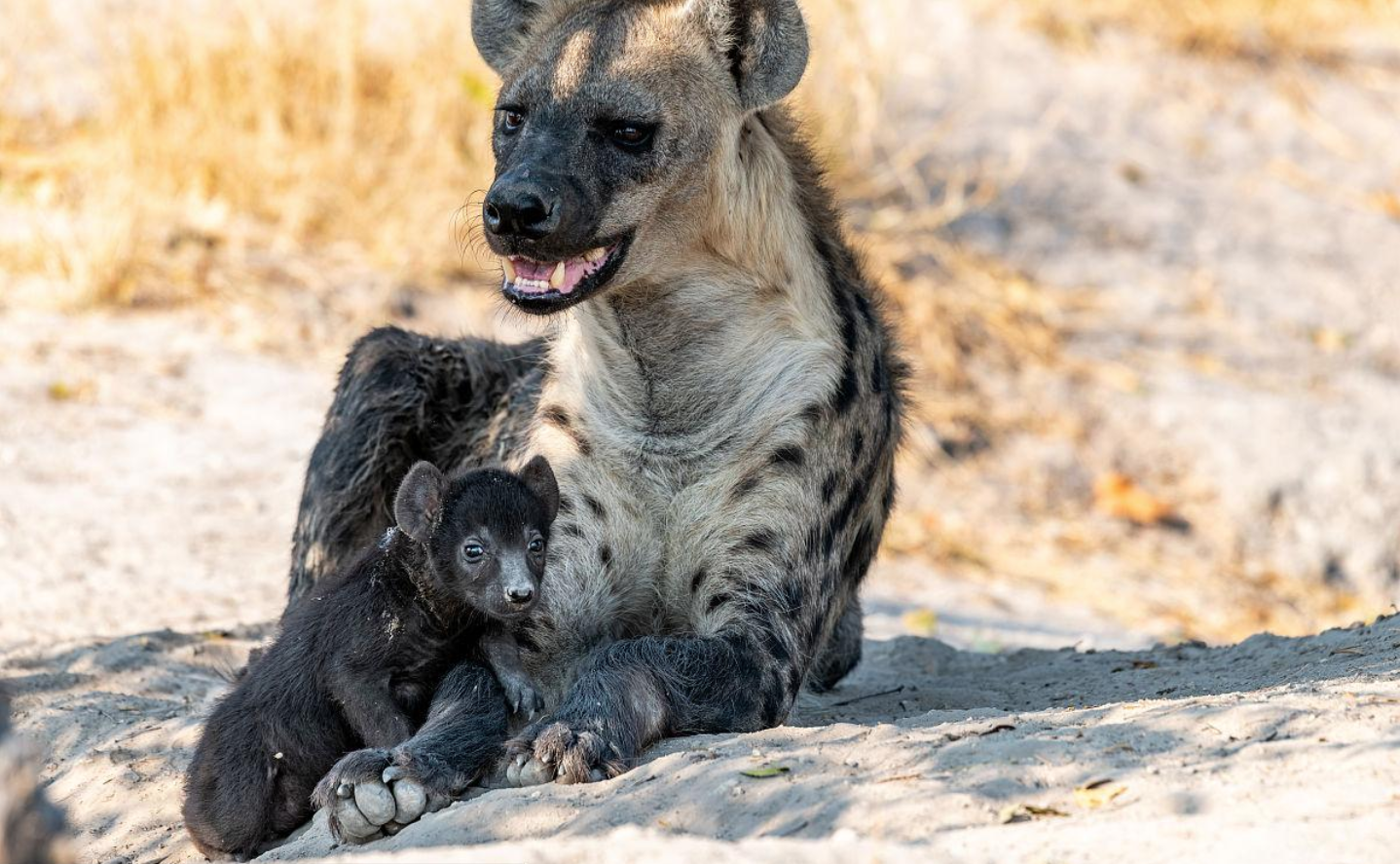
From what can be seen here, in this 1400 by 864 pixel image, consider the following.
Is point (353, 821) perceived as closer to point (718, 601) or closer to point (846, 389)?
point (718, 601)

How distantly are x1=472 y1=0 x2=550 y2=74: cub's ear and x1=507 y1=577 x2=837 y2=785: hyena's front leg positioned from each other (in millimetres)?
1704

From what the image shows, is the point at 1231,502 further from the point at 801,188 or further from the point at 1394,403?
the point at 801,188

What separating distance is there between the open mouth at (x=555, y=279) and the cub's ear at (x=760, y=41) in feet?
1.98

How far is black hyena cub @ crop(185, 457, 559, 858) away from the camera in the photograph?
411cm

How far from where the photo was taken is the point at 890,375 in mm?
5195

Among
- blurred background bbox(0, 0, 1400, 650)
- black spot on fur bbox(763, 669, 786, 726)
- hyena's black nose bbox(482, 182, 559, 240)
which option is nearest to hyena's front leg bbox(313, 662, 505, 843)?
black spot on fur bbox(763, 669, 786, 726)

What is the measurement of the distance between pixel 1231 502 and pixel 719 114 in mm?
6004

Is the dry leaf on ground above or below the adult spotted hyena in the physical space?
below

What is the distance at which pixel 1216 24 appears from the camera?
13.4 m

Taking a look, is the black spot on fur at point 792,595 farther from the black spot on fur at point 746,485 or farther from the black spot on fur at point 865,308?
the black spot on fur at point 865,308

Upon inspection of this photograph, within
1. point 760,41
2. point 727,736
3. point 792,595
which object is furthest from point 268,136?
point 727,736

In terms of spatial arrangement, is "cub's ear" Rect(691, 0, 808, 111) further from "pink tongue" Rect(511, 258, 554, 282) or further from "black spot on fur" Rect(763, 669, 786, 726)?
"black spot on fur" Rect(763, 669, 786, 726)

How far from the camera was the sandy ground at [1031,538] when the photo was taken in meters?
3.39

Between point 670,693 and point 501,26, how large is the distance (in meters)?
2.00
